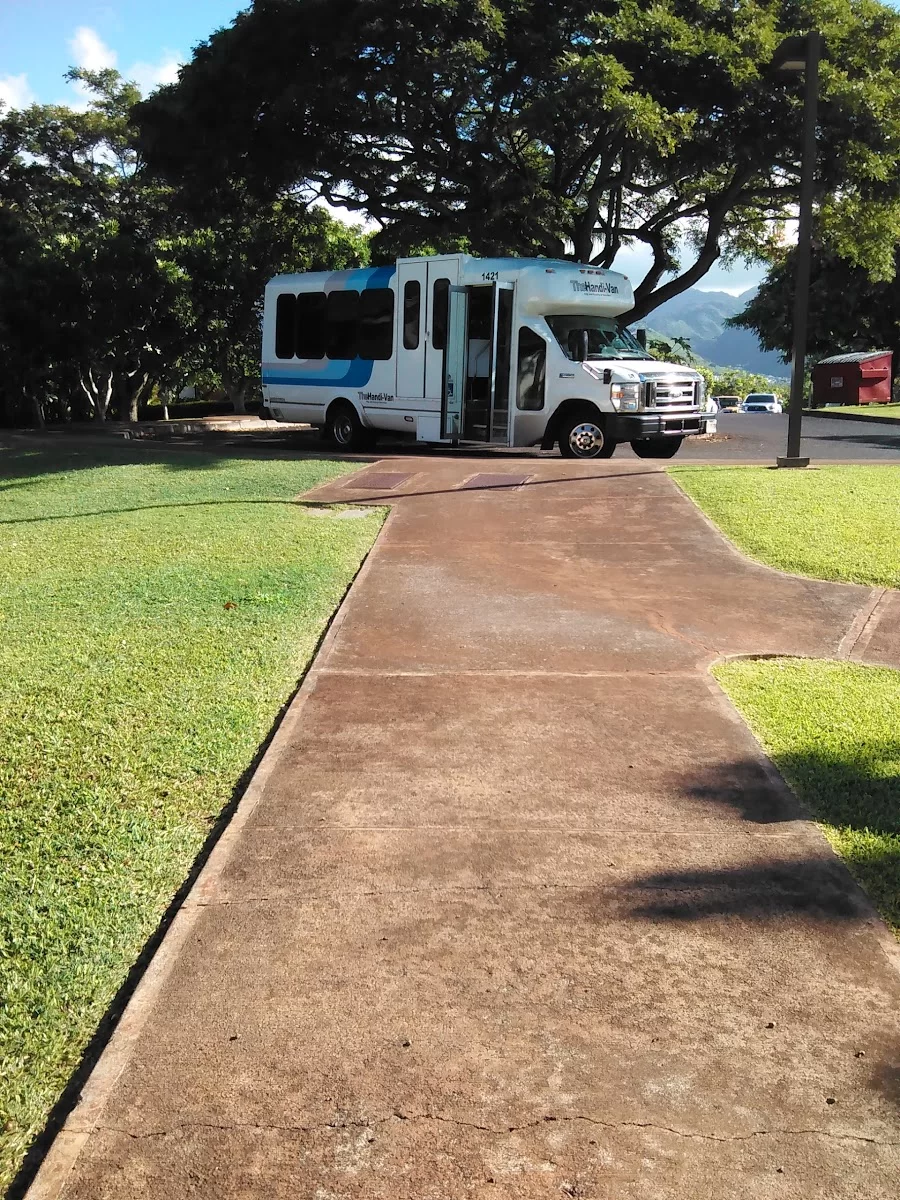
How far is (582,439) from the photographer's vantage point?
52.3 ft

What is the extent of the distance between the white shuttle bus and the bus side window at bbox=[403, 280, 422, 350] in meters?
0.02

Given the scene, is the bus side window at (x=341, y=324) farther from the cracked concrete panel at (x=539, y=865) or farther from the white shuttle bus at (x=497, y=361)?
the cracked concrete panel at (x=539, y=865)

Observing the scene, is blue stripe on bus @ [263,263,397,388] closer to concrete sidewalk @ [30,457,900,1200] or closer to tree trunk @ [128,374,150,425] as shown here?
tree trunk @ [128,374,150,425]

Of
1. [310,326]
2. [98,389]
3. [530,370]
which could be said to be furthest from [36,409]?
[530,370]

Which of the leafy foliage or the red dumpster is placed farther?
the leafy foliage

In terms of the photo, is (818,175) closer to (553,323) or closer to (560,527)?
(553,323)

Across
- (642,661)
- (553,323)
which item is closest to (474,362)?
(553,323)

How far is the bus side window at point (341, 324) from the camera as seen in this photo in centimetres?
1809

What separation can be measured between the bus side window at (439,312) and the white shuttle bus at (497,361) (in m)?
0.02

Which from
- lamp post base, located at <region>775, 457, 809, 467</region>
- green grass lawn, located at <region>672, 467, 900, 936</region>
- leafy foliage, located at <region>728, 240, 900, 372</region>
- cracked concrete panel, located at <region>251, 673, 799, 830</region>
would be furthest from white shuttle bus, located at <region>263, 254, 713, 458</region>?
leafy foliage, located at <region>728, 240, 900, 372</region>

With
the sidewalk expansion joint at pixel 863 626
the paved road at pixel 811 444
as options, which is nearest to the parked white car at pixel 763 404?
the paved road at pixel 811 444

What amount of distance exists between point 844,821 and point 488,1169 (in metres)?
2.22

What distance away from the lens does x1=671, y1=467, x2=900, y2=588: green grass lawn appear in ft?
26.7

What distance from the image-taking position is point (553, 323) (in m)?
16.0
